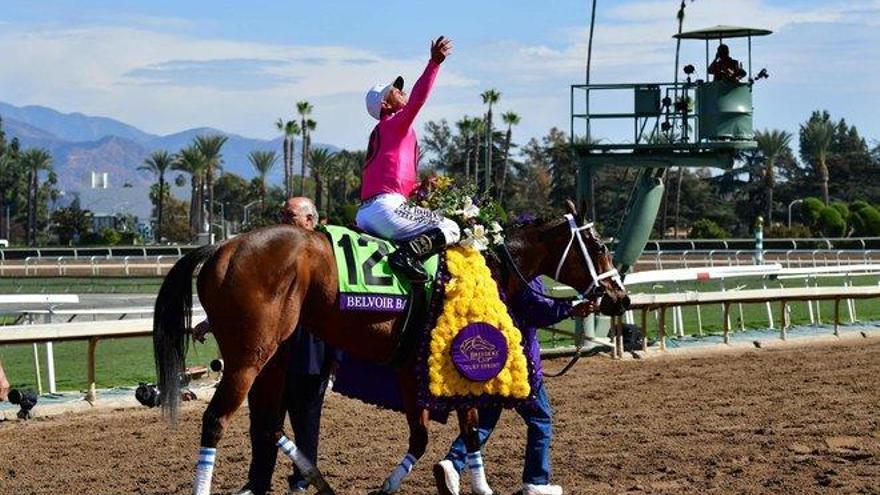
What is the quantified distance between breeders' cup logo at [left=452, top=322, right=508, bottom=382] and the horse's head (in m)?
0.63

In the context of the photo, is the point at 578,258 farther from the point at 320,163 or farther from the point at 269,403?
the point at 320,163

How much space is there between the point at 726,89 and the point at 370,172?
39.2 feet

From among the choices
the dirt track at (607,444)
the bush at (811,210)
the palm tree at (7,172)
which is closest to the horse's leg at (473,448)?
the dirt track at (607,444)

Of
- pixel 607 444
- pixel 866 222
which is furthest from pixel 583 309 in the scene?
pixel 866 222

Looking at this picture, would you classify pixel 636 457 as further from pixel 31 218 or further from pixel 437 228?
pixel 31 218

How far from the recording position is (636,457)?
30.0ft

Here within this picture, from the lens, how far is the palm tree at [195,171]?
3959 inches

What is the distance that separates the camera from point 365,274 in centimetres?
756

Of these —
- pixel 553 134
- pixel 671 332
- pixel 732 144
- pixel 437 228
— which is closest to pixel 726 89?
pixel 732 144

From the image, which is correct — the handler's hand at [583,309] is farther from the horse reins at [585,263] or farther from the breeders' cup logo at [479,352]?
the breeders' cup logo at [479,352]

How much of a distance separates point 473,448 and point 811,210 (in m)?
57.2

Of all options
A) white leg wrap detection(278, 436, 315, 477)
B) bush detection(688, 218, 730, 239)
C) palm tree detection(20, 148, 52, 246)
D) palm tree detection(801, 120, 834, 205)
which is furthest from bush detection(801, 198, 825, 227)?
palm tree detection(20, 148, 52, 246)

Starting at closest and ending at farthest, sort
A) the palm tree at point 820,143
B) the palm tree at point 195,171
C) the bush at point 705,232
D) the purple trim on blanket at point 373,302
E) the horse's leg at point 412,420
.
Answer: the purple trim on blanket at point 373,302 < the horse's leg at point 412,420 < the bush at point 705,232 < the palm tree at point 820,143 < the palm tree at point 195,171

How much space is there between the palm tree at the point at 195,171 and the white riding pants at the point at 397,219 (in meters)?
92.6
